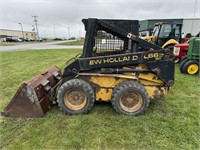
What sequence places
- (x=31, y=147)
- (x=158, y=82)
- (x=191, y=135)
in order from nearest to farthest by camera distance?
(x=31, y=147) < (x=191, y=135) < (x=158, y=82)

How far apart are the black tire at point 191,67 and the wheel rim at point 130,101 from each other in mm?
4011

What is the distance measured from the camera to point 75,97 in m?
3.33

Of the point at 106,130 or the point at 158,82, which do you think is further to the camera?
the point at 158,82

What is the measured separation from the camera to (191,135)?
104 inches

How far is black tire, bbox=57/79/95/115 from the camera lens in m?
3.20

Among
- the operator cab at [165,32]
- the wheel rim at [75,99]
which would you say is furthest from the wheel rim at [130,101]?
the operator cab at [165,32]

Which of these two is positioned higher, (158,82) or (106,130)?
(158,82)

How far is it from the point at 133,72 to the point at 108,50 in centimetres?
67

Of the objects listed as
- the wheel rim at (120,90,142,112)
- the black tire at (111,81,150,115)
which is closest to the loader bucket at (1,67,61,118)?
the black tire at (111,81,150,115)

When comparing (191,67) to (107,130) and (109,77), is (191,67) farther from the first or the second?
(107,130)

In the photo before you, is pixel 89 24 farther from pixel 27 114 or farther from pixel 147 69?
pixel 27 114

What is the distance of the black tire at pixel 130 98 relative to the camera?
314 centimetres

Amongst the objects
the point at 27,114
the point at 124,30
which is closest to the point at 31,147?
the point at 27,114

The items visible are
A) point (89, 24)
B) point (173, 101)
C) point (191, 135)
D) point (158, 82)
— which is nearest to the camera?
point (191, 135)
